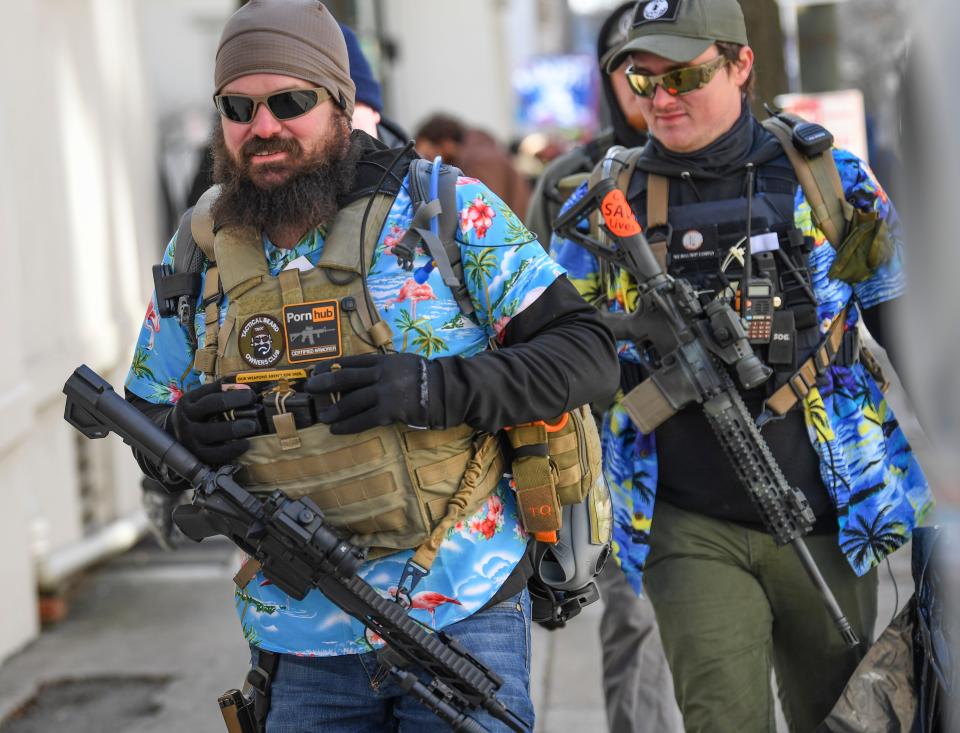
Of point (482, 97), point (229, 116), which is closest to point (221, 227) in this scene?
point (229, 116)

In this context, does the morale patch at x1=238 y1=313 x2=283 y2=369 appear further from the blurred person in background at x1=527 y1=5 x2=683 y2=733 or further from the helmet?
the blurred person in background at x1=527 y1=5 x2=683 y2=733

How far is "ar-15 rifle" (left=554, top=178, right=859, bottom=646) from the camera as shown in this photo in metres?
3.07

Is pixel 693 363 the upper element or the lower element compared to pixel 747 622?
upper

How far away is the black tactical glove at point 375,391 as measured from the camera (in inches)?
91.9

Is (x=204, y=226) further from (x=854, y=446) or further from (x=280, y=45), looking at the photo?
(x=854, y=446)

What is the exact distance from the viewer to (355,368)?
2.37m

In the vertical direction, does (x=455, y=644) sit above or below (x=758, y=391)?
below

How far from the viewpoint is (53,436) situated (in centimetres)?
638

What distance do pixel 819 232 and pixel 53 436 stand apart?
428 centimetres

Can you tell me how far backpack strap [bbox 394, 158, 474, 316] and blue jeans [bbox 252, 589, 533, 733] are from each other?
1.93ft

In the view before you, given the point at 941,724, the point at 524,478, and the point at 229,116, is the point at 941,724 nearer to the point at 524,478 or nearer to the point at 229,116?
the point at 524,478

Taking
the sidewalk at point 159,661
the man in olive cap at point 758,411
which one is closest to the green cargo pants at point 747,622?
the man in olive cap at point 758,411

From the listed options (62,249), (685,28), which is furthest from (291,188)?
(62,249)

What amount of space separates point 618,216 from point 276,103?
0.93m
